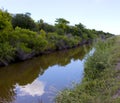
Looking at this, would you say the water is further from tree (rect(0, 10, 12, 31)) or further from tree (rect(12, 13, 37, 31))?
tree (rect(12, 13, 37, 31))

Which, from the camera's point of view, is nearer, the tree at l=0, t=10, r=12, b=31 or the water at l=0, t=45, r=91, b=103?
the water at l=0, t=45, r=91, b=103

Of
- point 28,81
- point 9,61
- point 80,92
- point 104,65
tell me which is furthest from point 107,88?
point 9,61

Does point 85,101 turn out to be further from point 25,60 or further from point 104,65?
point 25,60

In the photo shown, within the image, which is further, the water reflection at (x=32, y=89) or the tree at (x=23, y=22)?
the tree at (x=23, y=22)

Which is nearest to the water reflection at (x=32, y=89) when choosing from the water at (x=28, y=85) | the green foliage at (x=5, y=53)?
the water at (x=28, y=85)

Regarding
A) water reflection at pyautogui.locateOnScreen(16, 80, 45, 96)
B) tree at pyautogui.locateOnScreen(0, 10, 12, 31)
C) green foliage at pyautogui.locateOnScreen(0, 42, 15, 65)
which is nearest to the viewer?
water reflection at pyautogui.locateOnScreen(16, 80, 45, 96)

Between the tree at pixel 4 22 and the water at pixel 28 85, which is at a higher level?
the tree at pixel 4 22

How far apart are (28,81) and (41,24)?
40218mm

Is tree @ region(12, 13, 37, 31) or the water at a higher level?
tree @ region(12, 13, 37, 31)

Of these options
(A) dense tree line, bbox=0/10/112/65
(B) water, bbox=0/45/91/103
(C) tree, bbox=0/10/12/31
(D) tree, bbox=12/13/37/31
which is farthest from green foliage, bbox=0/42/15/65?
(D) tree, bbox=12/13/37/31

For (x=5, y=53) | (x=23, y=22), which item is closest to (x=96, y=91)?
(x=5, y=53)

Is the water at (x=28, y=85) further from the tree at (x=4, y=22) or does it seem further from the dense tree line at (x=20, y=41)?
the tree at (x=4, y=22)

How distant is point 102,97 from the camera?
318 inches

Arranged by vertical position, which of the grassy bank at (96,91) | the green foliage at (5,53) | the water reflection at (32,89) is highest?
the grassy bank at (96,91)
